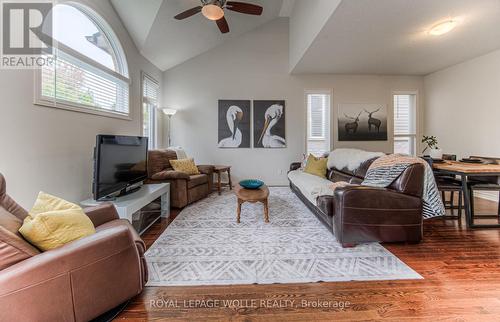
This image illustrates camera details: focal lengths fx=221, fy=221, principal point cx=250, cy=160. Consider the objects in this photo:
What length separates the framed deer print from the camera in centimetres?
549

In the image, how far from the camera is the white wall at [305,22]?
3041 mm

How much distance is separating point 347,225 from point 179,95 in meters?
4.73

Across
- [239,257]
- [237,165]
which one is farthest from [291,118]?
[239,257]

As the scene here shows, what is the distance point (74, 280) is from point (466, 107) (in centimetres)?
653

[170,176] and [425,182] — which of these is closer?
[425,182]

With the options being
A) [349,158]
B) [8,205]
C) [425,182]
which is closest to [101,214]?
[8,205]

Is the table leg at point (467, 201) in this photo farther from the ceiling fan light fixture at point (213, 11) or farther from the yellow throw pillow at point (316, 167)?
the ceiling fan light fixture at point (213, 11)

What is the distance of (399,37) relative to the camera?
346 centimetres

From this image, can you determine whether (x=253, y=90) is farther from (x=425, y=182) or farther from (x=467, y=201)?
(x=467, y=201)

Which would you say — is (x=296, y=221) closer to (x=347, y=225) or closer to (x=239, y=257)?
(x=347, y=225)

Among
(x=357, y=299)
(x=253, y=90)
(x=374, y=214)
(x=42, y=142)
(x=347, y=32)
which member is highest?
(x=347, y=32)

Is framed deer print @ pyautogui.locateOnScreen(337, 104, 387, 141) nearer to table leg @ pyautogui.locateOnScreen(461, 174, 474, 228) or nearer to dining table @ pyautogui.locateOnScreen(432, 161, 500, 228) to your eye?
dining table @ pyautogui.locateOnScreen(432, 161, 500, 228)

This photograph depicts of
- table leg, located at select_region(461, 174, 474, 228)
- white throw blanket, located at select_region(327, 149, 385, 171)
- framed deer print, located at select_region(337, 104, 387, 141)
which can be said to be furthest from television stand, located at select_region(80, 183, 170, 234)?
framed deer print, located at select_region(337, 104, 387, 141)

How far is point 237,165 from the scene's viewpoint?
18.1 feet
